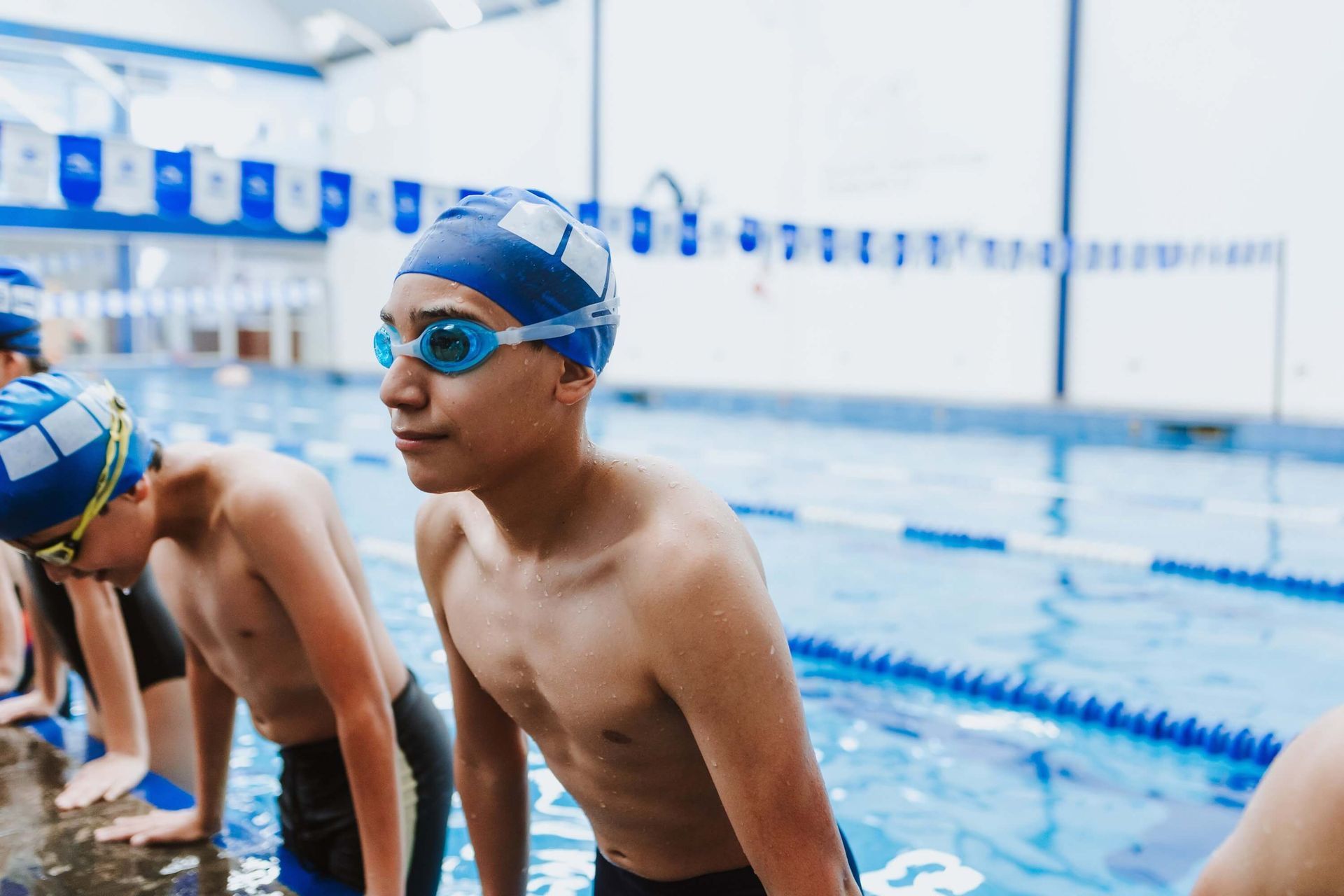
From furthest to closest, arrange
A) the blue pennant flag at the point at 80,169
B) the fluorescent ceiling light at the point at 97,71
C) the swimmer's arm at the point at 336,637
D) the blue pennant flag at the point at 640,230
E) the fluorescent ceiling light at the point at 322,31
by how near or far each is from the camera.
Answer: the fluorescent ceiling light at the point at 322,31
the fluorescent ceiling light at the point at 97,71
the blue pennant flag at the point at 640,230
the blue pennant flag at the point at 80,169
the swimmer's arm at the point at 336,637

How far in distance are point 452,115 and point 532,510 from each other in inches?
857

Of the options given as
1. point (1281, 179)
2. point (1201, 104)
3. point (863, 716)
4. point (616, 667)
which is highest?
point (1201, 104)

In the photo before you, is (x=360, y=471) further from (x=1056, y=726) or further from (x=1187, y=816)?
(x=1187, y=816)

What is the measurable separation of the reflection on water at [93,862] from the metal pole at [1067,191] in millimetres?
12597

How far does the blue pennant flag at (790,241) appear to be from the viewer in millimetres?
11227

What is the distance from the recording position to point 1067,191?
13672 millimetres

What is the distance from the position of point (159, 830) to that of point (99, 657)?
49 cm

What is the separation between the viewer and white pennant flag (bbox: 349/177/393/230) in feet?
27.6

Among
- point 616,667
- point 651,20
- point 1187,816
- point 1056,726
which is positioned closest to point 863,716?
point 1056,726

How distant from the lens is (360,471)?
10664 millimetres

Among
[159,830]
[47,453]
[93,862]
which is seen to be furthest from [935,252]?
[47,453]

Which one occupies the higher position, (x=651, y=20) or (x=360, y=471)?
(x=651, y=20)

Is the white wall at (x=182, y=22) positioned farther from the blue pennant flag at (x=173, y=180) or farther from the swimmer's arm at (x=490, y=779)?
the swimmer's arm at (x=490, y=779)

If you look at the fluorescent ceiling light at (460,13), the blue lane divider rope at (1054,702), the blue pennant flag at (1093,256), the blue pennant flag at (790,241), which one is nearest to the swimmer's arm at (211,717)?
the blue lane divider rope at (1054,702)
